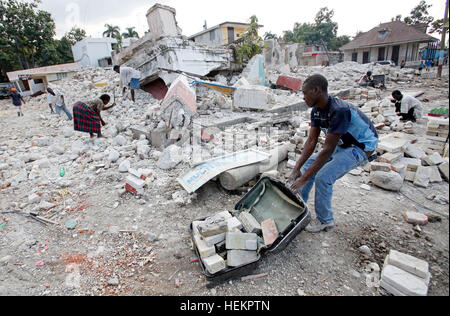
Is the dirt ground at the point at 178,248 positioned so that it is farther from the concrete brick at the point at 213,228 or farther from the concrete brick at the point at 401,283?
the concrete brick at the point at 213,228

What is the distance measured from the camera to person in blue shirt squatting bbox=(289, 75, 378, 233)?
208 cm

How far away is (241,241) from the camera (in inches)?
81.1

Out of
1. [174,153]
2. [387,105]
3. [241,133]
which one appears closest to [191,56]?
[241,133]

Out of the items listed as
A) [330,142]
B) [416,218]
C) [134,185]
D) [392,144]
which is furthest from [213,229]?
[392,144]

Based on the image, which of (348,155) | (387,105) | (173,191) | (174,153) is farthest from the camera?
(387,105)

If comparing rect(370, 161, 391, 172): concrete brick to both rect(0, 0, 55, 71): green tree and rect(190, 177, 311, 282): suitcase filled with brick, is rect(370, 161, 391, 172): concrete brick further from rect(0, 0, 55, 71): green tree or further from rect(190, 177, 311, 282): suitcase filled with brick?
rect(0, 0, 55, 71): green tree

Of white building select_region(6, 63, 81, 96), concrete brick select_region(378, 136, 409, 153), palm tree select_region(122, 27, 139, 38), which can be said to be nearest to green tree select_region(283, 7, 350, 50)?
palm tree select_region(122, 27, 139, 38)

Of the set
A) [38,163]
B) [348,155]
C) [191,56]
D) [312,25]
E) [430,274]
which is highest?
[312,25]

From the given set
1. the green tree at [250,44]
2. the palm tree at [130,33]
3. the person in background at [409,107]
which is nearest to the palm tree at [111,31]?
the palm tree at [130,33]
